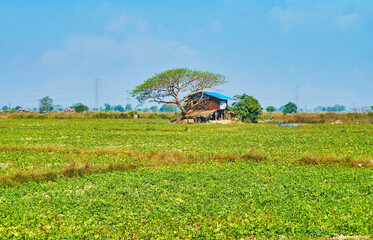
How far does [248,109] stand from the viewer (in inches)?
2082

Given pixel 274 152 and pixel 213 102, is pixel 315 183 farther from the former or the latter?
pixel 213 102

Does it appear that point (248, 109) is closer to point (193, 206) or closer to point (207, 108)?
point (207, 108)

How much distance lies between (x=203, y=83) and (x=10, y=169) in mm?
→ 40667

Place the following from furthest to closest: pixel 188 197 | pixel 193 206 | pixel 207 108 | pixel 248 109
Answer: pixel 248 109, pixel 207 108, pixel 188 197, pixel 193 206

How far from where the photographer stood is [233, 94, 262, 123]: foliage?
52531 mm

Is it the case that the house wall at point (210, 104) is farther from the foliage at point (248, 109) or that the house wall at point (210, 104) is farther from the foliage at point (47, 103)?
the foliage at point (47, 103)

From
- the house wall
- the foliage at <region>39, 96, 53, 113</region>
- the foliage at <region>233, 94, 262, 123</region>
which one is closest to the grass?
the house wall

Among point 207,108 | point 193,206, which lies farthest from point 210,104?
point 193,206

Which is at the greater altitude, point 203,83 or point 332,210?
point 203,83

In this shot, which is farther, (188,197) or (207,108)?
(207,108)

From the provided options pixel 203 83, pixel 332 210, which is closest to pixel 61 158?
pixel 332 210

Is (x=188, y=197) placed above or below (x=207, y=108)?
below

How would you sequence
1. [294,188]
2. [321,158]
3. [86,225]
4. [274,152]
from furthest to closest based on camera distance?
[274,152]
[321,158]
[294,188]
[86,225]

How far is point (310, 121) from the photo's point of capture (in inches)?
1866
